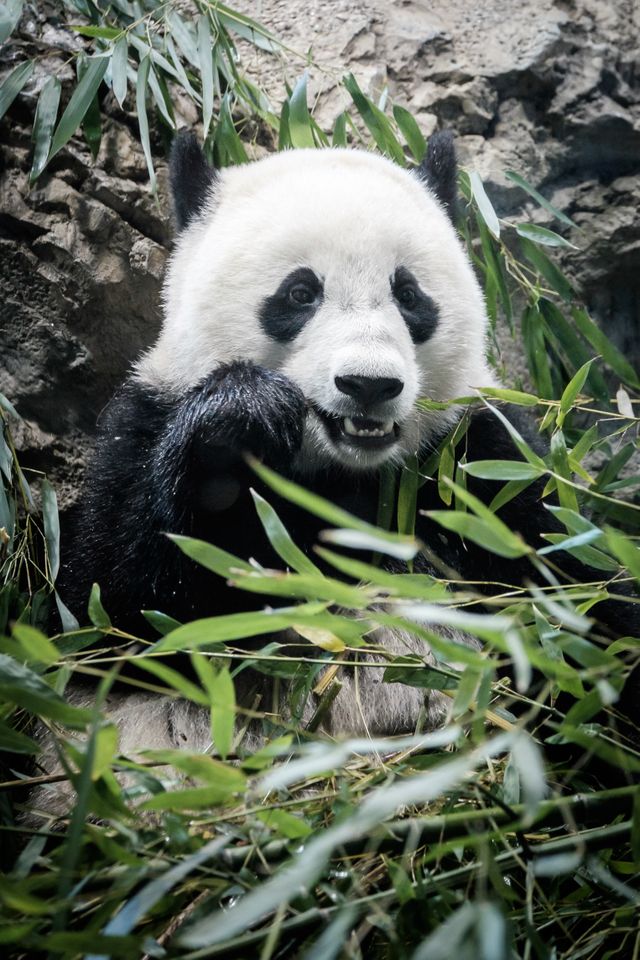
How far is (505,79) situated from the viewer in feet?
12.5

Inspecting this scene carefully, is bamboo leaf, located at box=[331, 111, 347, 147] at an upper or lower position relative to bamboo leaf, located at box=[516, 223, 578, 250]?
upper

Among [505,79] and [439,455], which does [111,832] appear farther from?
[505,79]

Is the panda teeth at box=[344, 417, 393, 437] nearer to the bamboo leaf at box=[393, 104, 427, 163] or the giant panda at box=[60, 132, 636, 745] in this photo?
the giant panda at box=[60, 132, 636, 745]

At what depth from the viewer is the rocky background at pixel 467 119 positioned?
3.23m

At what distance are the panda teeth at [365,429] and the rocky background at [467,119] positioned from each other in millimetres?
1355

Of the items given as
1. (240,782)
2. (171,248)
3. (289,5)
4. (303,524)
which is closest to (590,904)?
(240,782)

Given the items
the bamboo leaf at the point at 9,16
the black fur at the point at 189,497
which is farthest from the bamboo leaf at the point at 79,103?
the black fur at the point at 189,497

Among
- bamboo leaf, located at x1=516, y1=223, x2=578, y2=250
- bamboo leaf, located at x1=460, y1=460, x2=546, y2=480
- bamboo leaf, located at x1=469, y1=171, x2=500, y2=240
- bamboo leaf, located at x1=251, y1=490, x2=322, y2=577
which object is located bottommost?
bamboo leaf, located at x1=251, y1=490, x2=322, y2=577

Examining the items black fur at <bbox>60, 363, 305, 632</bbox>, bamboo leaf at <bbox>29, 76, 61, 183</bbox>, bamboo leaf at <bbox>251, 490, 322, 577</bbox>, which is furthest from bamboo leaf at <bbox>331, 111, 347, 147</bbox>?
bamboo leaf at <bbox>251, 490, 322, 577</bbox>

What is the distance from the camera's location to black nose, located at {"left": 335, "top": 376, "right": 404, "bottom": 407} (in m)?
2.12

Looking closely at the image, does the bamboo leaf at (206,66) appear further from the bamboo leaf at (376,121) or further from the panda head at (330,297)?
the bamboo leaf at (376,121)

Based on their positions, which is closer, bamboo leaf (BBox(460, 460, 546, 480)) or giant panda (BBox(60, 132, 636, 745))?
bamboo leaf (BBox(460, 460, 546, 480))

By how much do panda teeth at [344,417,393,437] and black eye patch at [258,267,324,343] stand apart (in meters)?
0.34

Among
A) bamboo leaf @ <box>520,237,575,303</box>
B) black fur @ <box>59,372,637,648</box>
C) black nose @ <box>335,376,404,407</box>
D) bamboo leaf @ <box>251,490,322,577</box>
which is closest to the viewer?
bamboo leaf @ <box>251,490,322,577</box>
